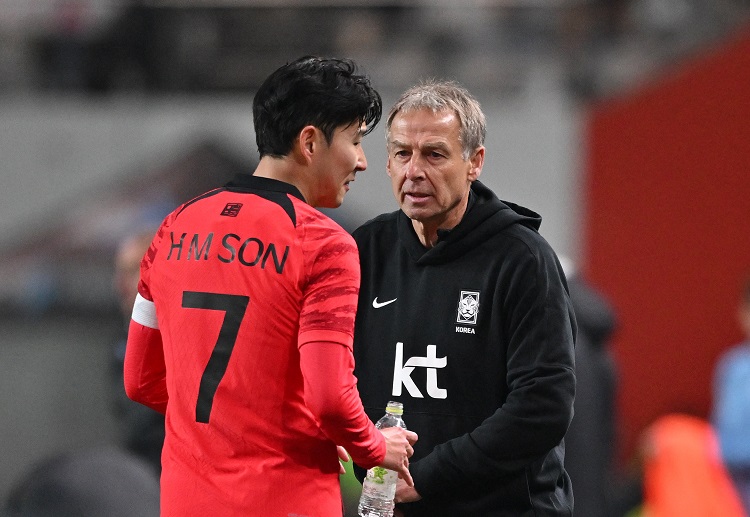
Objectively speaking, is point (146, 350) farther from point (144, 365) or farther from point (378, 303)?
point (378, 303)

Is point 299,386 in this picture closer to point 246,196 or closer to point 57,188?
point 246,196

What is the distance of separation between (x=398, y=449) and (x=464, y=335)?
385 millimetres

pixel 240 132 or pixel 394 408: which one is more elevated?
pixel 240 132

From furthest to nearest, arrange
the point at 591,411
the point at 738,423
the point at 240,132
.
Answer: the point at 240,132 → the point at 738,423 → the point at 591,411

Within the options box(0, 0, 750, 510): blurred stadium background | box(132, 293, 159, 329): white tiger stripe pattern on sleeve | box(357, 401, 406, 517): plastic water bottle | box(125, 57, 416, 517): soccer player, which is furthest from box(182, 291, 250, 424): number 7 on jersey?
box(0, 0, 750, 510): blurred stadium background

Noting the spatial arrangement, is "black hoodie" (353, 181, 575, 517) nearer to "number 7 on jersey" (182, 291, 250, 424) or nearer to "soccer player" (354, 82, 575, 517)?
"soccer player" (354, 82, 575, 517)

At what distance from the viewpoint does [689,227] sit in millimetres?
9227

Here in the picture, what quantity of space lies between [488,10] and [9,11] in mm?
4480

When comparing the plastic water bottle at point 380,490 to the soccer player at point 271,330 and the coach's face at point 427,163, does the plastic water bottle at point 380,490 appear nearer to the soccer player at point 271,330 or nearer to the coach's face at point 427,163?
the soccer player at point 271,330

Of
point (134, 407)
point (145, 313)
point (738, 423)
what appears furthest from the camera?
point (738, 423)

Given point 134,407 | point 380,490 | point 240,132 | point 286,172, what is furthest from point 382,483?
point 240,132

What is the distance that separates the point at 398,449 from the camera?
283 cm

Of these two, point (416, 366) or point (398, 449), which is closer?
point (398, 449)

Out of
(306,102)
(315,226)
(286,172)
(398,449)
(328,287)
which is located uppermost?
(306,102)
